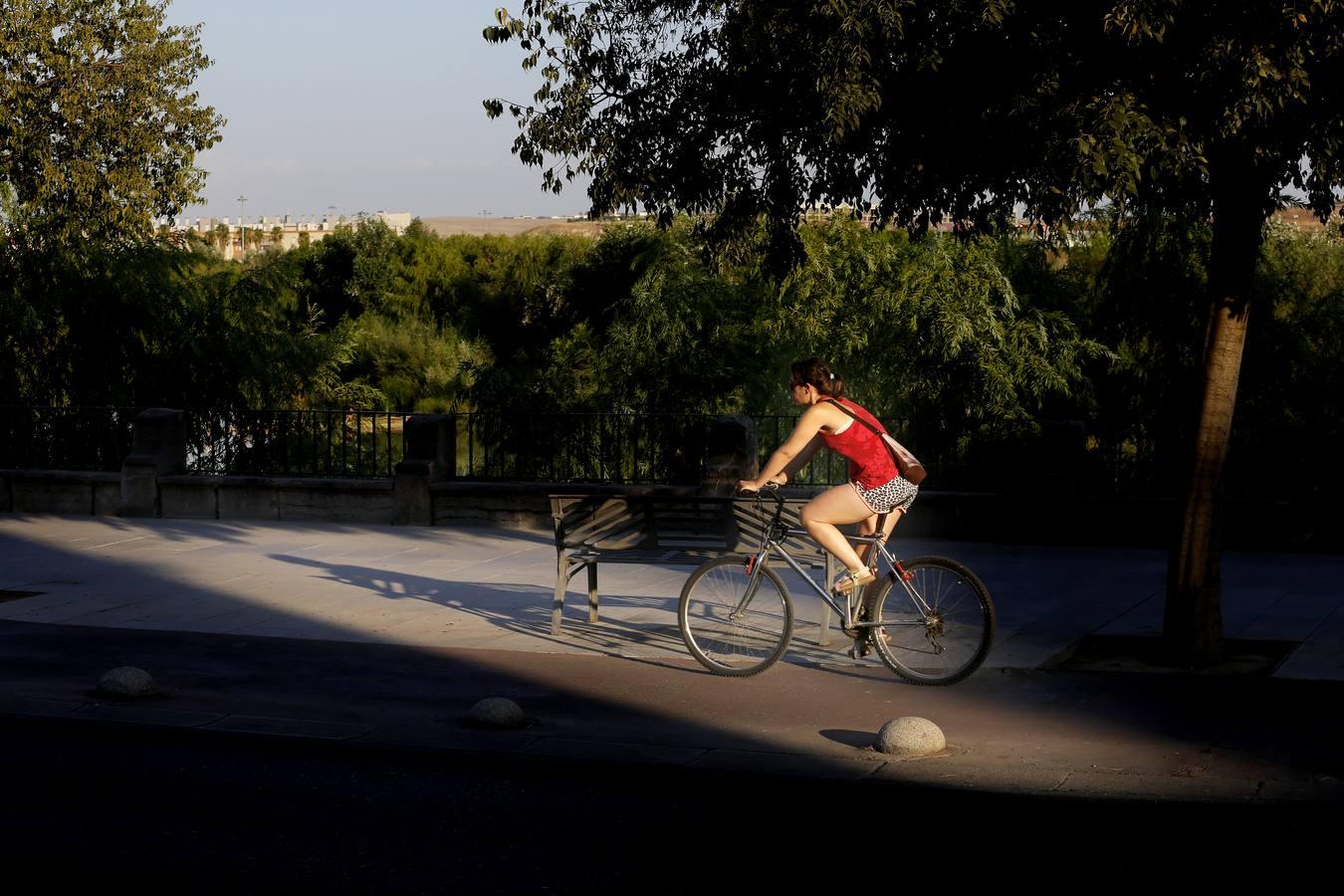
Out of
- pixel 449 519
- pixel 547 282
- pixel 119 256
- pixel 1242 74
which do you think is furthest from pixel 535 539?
pixel 547 282

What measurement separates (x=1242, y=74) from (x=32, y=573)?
32.7 ft

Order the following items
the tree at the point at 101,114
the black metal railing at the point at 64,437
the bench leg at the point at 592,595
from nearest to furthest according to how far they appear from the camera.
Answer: the bench leg at the point at 592,595
the black metal railing at the point at 64,437
the tree at the point at 101,114

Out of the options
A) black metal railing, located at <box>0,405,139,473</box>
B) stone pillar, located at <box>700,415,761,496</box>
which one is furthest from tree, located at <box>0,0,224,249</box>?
stone pillar, located at <box>700,415,761,496</box>

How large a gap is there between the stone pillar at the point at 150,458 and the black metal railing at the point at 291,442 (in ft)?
2.26

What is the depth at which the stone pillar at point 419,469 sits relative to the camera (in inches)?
628

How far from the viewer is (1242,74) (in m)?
7.48

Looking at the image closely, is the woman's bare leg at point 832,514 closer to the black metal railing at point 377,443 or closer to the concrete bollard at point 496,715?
the concrete bollard at point 496,715

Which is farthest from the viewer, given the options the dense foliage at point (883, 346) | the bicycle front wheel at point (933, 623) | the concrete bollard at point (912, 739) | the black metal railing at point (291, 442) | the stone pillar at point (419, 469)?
the black metal railing at point (291, 442)

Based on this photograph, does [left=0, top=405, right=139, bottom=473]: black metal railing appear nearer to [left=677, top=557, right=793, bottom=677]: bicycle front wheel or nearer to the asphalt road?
[left=677, top=557, right=793, bottom=677]: bicycle front wheel

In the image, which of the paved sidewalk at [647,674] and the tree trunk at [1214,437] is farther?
the tree trunk at [1214,437]

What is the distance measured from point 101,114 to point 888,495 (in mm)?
32398

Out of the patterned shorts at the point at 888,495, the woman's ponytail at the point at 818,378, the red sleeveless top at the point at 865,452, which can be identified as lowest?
the patterned shorts at the point at 888,495

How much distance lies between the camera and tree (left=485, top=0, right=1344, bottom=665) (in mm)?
7715

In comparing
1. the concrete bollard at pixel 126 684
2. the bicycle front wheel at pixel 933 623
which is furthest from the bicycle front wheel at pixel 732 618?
the concrete bollard at pixel 126 684
